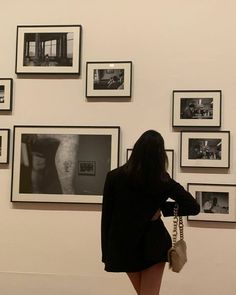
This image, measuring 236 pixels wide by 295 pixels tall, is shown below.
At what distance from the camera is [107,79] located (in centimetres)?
344

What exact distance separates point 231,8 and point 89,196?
187 cm

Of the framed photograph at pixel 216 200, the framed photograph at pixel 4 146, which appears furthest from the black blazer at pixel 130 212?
the framed photograph at pixel 4 146

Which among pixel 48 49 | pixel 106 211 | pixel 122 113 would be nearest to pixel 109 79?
pixel 122 113

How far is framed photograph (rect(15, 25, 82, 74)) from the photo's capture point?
3.49 metres

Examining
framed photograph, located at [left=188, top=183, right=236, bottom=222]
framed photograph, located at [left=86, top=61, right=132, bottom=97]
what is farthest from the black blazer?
framed photograph, located at [left=86, top=61, right=132, bottom=97]

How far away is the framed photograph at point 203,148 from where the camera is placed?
330cm

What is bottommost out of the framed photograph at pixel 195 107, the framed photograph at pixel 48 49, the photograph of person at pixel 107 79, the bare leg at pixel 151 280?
the bare leg at pixel 151 280

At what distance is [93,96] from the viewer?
344 cm

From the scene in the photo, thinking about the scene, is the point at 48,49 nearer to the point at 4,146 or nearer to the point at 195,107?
the point at 4,146

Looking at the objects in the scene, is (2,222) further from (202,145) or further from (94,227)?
(202,145)

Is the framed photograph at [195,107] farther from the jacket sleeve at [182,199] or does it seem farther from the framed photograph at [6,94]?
the framed photograph at [6,94]

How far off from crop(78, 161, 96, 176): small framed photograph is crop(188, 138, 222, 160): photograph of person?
2.51 feet

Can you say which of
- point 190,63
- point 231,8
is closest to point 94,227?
point 190,63

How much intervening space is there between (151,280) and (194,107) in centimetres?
151
